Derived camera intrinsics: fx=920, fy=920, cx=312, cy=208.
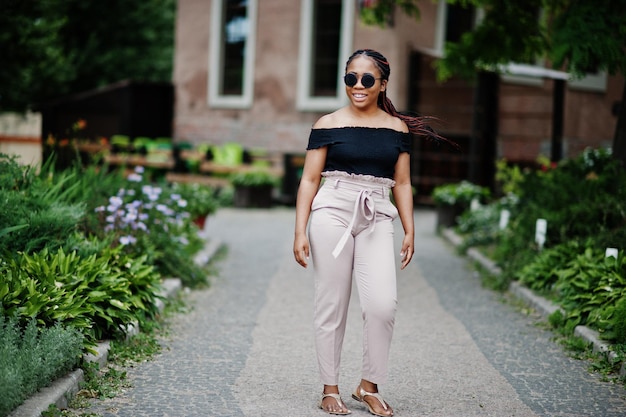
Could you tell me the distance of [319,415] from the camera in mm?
5121

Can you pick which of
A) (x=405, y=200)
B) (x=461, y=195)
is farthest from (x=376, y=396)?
(x=461, y=195)

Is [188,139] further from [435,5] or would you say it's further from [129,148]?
[435,5]

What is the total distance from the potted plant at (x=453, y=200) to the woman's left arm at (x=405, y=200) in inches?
413

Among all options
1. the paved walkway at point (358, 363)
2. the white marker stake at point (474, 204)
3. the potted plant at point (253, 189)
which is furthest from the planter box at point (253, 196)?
the paved walkway at point (358, 363)

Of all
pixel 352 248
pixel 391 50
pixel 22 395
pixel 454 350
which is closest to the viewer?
pixel 22 395

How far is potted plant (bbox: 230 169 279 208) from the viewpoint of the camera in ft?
65.1

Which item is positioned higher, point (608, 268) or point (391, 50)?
point (391, 50)

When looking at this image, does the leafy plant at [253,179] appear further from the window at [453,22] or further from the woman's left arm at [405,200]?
the woman's left arm at [405,200]

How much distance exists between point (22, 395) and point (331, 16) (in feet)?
57.0

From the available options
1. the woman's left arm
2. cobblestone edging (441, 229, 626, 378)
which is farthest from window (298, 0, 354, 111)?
the woman's left arm

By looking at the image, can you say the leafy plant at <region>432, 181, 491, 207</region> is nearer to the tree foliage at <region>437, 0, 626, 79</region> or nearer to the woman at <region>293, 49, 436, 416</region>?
the tree foliage at <region>437, 0, 626, 79</region>

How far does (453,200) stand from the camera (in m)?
15.7

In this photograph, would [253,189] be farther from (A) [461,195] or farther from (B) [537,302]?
(B) [537,302]

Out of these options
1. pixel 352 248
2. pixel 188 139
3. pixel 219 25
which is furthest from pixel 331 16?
pixel 352 248
